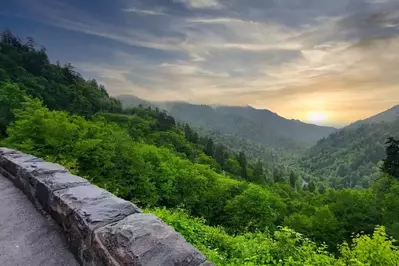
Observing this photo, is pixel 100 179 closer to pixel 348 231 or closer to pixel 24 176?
pixel 24 176

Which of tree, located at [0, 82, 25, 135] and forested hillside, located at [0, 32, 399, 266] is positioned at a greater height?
tree, located at [0, 82, 25, 135]

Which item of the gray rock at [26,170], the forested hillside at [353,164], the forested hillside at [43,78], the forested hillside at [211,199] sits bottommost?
the forested hillside at [353,164]

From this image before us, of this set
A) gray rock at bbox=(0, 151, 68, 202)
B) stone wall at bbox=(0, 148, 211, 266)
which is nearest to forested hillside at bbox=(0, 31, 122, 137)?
gray rock at bbox=(0, 151, 68, 202)

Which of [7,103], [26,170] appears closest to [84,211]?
[26,170]

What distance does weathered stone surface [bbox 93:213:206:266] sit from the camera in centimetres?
286

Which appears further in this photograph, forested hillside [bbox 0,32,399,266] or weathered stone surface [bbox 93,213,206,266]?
forested hillside [bbox 0,32,399,266]

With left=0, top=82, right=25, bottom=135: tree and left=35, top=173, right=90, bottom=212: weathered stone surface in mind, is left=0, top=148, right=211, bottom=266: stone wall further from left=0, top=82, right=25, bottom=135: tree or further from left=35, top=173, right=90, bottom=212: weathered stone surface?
left=0, top=82, right=25, bottom=135: tree

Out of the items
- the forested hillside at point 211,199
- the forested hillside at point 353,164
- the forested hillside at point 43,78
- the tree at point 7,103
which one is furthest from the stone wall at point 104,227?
the forested hillside at point 353,164

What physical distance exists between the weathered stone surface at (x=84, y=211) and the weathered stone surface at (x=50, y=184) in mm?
151

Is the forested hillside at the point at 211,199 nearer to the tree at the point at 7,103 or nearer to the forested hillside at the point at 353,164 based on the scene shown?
the tree at the point at 7,103

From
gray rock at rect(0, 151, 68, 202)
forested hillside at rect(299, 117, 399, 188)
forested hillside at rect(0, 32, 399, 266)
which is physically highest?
gray rock at rect(0, 151, 68, 202)

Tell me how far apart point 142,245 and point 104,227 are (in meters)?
0.64

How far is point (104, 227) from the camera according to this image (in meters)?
3.42

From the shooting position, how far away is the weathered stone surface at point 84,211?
3.58 metres
